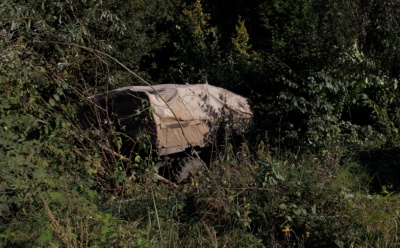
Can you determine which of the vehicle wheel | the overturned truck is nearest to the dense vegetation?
the overturned truck

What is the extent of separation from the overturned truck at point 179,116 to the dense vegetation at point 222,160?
0.54 m

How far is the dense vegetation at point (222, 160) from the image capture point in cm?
549

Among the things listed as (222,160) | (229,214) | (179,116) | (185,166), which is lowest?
(185,166)

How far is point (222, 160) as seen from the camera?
6.76 metres

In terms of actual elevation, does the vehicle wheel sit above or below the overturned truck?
below

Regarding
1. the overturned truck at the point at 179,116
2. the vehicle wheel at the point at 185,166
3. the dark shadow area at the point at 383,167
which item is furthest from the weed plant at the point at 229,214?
the vehicle wheel at the point at 185,166

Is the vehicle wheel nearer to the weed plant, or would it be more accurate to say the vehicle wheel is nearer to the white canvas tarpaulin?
the white canvas tarpaulin

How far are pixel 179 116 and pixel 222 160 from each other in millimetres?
2706

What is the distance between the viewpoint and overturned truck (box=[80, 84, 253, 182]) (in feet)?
28.4

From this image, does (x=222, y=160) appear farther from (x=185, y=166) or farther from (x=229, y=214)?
(x=185, y=166)

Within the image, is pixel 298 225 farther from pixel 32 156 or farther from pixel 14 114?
pixel 14 114

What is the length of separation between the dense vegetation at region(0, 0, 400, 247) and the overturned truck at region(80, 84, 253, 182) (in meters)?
0.54

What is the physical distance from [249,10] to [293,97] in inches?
344

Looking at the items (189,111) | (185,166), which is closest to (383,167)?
(185,166)
